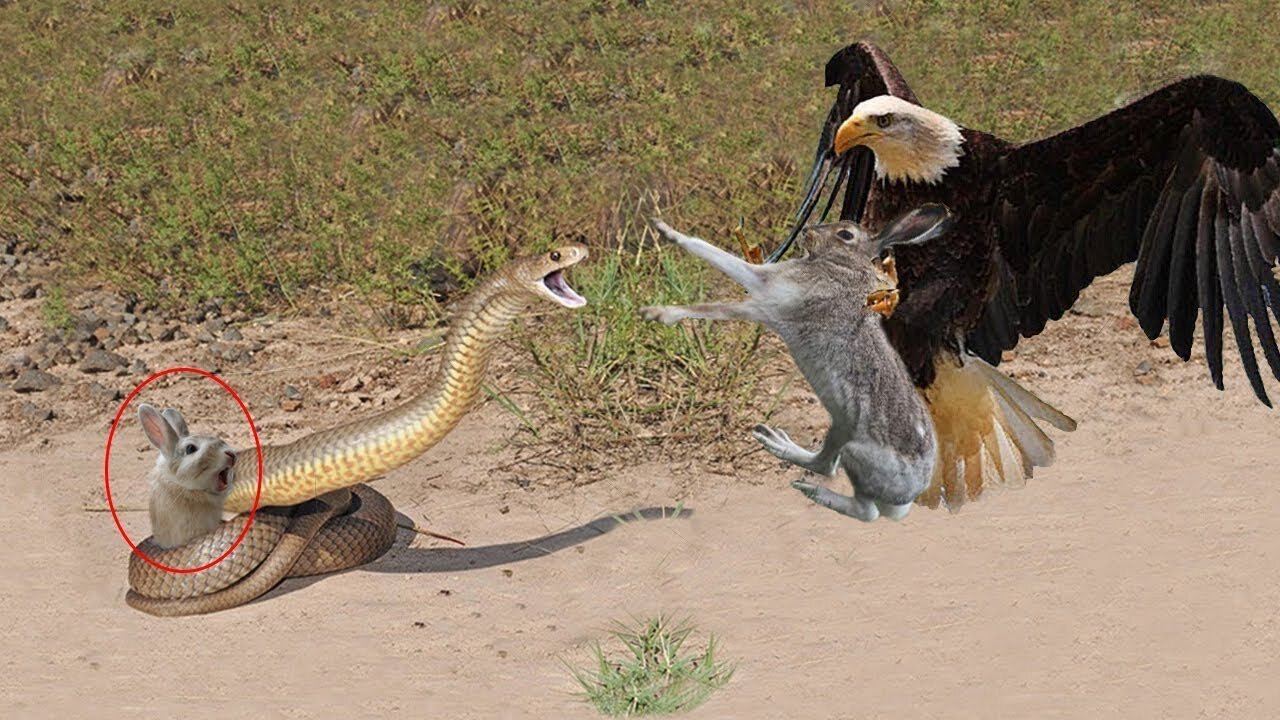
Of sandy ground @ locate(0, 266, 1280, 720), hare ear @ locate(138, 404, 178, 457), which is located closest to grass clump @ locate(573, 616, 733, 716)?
sandy ground @ locate(0, 266, 1280, 720)

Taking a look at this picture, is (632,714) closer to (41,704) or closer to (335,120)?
(41,704)

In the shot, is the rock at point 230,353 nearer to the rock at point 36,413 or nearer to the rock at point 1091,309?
the rock at point 36,413

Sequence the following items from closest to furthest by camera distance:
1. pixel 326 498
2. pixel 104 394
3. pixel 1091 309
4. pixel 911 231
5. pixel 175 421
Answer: pixel 911 231 < pixel 175 421 < pixel 326 498 < pixel 104 394 < pixel 1091 309

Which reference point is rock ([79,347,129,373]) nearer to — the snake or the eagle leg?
the snake

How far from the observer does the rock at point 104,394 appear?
948 cm

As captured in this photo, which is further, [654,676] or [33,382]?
[33,382]

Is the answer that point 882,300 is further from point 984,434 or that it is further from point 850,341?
→ point 984,434

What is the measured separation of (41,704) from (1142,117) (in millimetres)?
4211

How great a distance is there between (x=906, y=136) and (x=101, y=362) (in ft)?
20.7

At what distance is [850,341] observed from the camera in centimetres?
437

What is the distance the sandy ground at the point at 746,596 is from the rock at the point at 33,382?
1.03m

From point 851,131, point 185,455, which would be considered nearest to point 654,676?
point 185,455

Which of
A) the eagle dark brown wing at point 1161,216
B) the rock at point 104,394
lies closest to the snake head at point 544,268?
the eagle dark brown wing at point 1161,216

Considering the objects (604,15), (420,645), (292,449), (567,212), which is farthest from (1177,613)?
(604,15)
